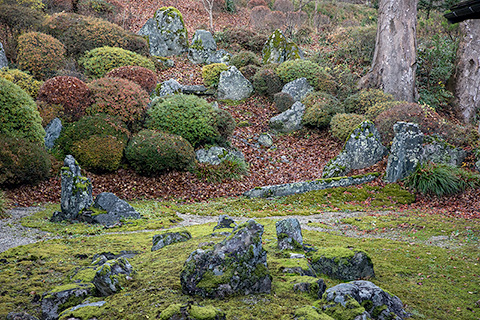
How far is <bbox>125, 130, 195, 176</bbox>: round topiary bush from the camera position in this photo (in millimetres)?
10984

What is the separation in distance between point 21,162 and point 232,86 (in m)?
11.4

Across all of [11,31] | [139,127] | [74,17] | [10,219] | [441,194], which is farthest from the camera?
[74,17]

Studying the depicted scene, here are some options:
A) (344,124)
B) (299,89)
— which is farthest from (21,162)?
(299,89)

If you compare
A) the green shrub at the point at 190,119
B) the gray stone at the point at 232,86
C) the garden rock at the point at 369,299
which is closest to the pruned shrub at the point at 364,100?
the gray stone at the point at 232,86

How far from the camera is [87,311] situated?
3066 mm

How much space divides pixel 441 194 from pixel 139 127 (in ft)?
32.5

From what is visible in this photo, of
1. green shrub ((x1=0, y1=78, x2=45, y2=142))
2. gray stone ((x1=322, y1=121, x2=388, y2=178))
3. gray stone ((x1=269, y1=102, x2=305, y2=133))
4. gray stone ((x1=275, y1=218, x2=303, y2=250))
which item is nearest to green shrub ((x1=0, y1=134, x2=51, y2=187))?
green shrub ((x1=0, y1=78, x2=45, y2=142))

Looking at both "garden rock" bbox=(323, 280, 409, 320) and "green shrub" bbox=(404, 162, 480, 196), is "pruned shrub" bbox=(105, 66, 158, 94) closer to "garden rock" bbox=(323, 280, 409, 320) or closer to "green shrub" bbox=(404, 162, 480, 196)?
"green shrub" bbox=(404, 162, 480, 196)

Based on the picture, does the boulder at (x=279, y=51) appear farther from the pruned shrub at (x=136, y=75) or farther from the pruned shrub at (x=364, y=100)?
the pruned shrub at (x=136, y=75)

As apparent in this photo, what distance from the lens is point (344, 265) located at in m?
4.16

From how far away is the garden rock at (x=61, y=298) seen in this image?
10.7 ft

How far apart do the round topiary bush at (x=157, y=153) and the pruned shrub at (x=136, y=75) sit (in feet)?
12.1

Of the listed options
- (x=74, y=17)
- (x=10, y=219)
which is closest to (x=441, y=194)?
(x=10, y=219)

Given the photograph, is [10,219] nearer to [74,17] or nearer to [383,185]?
[383,185]
